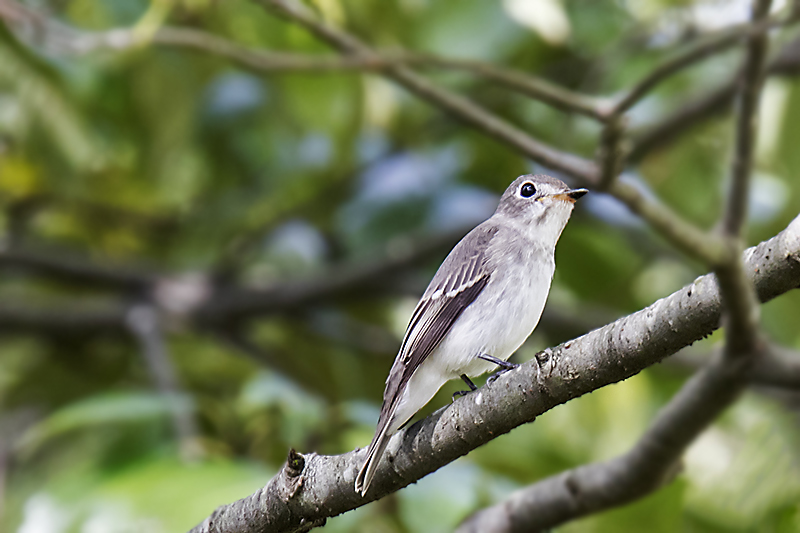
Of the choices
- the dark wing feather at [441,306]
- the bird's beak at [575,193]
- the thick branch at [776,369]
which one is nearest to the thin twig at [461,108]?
the bird's beak at [575,193]

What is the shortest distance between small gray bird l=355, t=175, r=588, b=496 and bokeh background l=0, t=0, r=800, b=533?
1.19 meters

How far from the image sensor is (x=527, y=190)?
2.95 m

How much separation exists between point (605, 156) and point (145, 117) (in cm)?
340

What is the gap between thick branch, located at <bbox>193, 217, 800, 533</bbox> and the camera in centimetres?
151

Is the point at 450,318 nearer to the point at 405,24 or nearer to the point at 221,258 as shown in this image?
the point at 405,24

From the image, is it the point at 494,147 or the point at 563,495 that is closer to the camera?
the point at 563,495

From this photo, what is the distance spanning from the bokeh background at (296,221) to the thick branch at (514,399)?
4.80 ft

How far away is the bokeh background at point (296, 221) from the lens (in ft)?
13.0

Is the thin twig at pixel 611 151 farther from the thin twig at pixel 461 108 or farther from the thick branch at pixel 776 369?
the thick branch at pixel 776 369

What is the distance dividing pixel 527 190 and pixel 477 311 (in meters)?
0.61

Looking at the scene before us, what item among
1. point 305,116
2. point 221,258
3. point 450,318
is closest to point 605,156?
point 450,318

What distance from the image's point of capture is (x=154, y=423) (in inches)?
141

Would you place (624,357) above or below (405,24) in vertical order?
below

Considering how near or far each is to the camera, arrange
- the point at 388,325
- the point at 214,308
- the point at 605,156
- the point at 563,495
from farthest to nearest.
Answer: the point at 388,325
the point at 214,308
the point at 563,495
the point at 605,156
